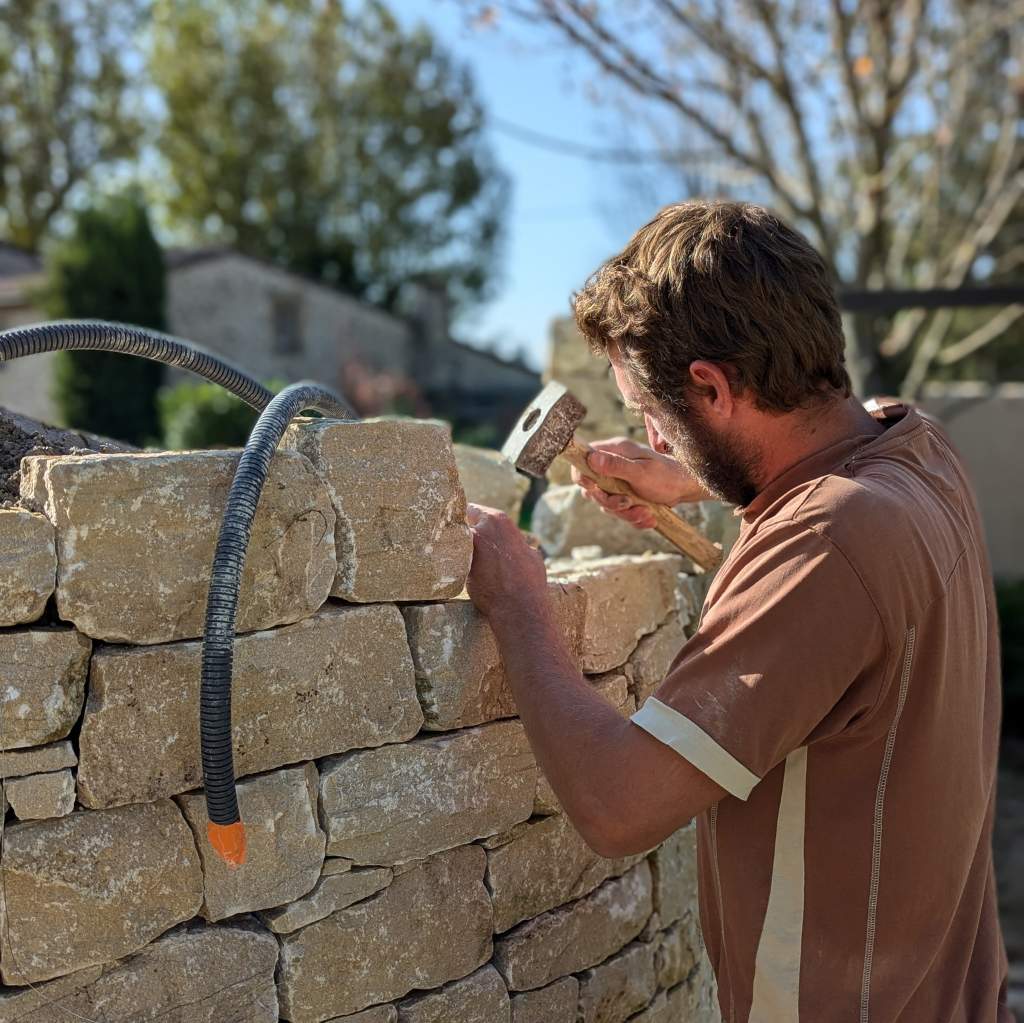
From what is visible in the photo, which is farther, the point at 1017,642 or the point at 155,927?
the point at 1017,642

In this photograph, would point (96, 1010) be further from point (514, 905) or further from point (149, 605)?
point (514, 905)

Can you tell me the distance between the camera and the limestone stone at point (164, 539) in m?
1.45

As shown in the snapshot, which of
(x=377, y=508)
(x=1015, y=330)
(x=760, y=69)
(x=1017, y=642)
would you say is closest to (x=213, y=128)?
(x=1015, y=330)

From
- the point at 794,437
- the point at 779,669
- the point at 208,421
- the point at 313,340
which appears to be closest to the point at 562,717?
the point at 779,669

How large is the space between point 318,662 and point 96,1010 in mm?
→ 607

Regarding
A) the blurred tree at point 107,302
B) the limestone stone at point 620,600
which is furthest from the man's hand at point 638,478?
the blurred tree at point 107,302

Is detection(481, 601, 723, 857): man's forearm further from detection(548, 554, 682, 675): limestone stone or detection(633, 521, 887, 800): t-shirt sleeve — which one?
detection(548, 554, 682, 675): limestone stone

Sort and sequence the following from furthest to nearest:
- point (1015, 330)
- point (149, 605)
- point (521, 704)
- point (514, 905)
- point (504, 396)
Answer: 1. point (504, 396)
2. point (1015, 330)
3. point (514, 905)
4. point (521, 704)
5. point (149, 605)

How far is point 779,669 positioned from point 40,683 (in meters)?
1.03

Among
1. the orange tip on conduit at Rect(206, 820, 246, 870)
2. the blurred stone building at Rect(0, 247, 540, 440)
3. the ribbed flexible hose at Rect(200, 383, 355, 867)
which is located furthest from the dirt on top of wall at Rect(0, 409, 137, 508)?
the blurred stone building at Rect(0, 247, 540, 440)

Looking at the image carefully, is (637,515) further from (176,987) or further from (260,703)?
(176,987)

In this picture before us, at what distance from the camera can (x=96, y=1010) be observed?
5.02ft

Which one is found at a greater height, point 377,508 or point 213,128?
point 213,128

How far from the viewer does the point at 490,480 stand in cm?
295
